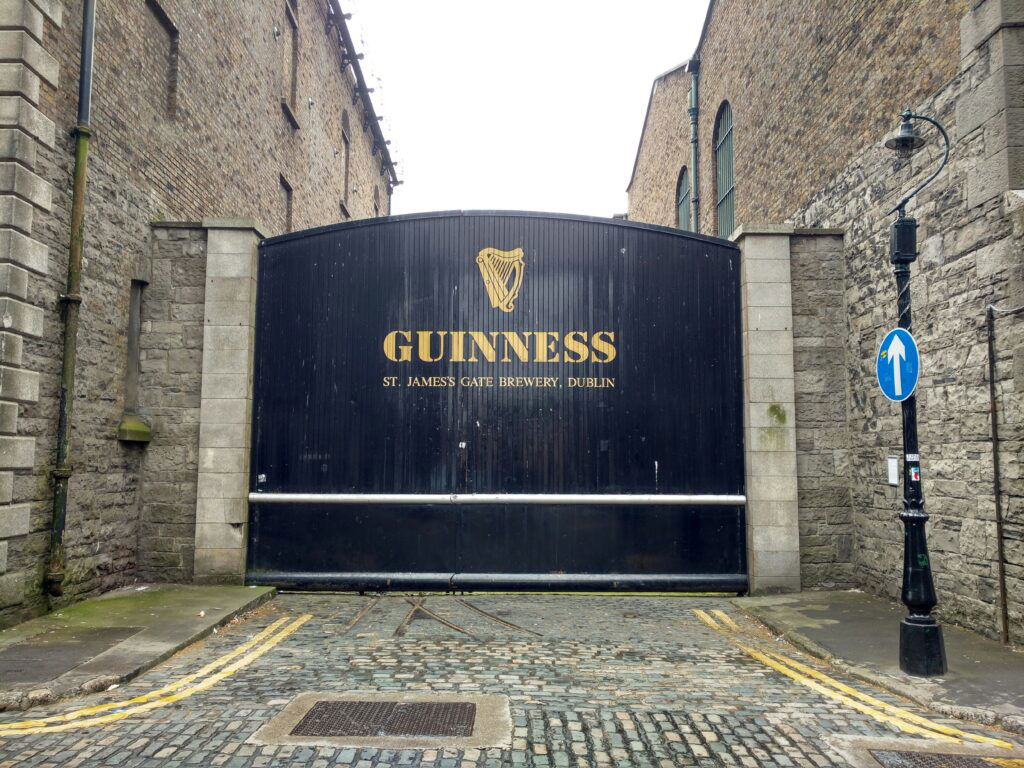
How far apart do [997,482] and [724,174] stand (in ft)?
43.1

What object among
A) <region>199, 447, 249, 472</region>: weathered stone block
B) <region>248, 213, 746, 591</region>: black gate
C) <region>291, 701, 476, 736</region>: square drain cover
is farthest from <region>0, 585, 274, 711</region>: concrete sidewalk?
<region>291, 701, 476, 736</region>: square drain cover

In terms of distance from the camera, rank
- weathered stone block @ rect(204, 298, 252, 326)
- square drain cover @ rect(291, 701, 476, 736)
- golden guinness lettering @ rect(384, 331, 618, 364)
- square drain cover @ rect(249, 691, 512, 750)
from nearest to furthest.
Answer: square drain cover @ rect(249, 691, 512, 750) < square drain cover @ rect(291, 701, 476, 736) < weathered stone block @ rect(204, 298, 252, 326) < golden guinness lettering @ rect(384, 331, 618, 364)

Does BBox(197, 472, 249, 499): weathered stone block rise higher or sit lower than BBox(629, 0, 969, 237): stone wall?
lower

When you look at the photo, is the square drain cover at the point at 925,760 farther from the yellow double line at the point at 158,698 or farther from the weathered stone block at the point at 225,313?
the weathered stone block at the point at 225,313

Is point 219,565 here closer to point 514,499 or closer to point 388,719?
point 514,499

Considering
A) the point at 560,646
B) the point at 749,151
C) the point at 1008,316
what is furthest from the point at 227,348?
the point at 749,151

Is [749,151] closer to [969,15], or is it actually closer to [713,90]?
[713,90]

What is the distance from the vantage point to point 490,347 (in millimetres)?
11164

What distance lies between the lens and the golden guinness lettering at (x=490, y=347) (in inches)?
439

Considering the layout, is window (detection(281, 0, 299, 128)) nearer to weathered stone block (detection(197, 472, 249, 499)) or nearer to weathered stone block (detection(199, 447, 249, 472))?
weathered stone block (detection(199, 447, 249, 472))

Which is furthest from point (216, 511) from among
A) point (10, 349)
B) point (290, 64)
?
point (290, 64)

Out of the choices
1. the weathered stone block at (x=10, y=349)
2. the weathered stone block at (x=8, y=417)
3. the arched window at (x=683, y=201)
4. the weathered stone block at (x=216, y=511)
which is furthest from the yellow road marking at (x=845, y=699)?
the arched window at (x=683, y=201)

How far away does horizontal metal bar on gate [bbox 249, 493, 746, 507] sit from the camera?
10.8 meters

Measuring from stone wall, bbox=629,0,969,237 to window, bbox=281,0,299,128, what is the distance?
33.4 ft
